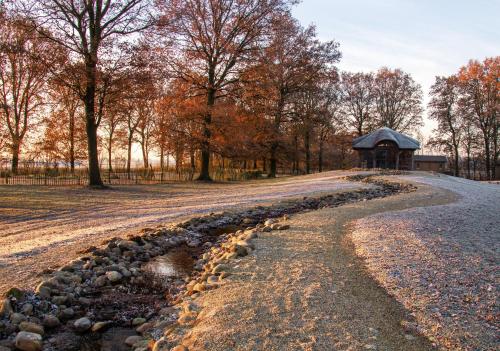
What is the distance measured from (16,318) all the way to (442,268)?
5767 millimetres

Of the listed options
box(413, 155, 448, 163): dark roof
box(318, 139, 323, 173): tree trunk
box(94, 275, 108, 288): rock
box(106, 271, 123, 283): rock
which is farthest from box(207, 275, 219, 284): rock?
box(413, 155, 448, 163): dark roof

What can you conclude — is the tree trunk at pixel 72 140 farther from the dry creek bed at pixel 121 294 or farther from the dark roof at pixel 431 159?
the dark roof at pixel 431 159

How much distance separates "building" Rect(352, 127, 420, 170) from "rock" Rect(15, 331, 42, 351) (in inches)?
1379

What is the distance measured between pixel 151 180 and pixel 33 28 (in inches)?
510

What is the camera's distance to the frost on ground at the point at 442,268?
4.38 m

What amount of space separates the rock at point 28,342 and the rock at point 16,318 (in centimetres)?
41

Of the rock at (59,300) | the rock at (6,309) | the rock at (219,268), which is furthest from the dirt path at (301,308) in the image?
the rock at (6,309)

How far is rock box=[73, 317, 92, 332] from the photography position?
497cm

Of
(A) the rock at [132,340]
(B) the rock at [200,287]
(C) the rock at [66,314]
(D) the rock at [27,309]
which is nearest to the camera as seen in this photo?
(A) the rock at [132,340]

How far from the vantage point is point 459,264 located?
21.0 feet

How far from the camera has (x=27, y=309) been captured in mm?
5125

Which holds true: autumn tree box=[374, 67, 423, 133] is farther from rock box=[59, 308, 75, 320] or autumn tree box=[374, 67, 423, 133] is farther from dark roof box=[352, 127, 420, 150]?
rock box=[59, 308, 75, 320]

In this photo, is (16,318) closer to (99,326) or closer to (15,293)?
(15,293)

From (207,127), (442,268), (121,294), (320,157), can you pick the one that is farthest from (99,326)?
(320,157)
